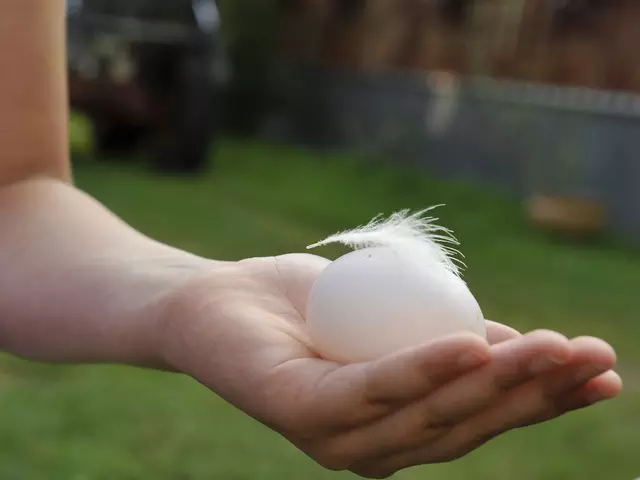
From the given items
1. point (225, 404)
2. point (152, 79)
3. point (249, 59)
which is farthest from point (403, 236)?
point (249, 59)

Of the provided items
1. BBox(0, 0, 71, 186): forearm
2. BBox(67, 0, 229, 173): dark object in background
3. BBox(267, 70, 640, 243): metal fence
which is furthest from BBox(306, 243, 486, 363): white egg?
BBox(67, 0, 229, 173): dark object in background

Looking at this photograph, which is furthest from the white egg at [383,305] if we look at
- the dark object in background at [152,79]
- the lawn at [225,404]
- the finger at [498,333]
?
the dark object in background at [152,79]

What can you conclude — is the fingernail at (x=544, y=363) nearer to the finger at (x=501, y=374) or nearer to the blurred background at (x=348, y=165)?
the finger at (x=501, y=374)

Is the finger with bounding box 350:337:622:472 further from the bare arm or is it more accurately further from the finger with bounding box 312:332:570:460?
the bare arm

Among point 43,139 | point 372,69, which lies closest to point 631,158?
point 372,69

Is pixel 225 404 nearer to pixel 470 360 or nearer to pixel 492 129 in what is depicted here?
pixel 470 360

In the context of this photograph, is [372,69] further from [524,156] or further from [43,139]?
[43,139]
